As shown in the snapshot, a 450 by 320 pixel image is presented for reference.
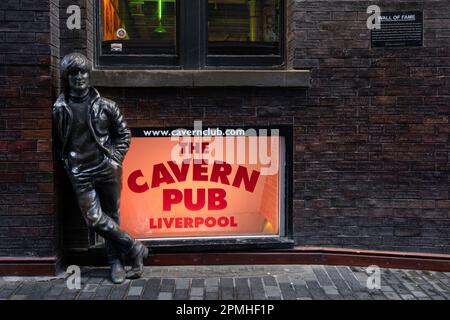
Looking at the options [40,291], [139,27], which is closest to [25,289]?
[40,291]

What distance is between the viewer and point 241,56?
264 inches

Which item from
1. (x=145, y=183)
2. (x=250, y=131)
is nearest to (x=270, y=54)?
(x=250, y=131)

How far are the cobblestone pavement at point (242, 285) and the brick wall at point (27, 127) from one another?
510 mm

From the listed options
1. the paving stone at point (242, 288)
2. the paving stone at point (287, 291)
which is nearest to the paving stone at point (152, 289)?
the paving stone at point (242, 288)

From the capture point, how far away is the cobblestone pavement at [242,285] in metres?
5.55

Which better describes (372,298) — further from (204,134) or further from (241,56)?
(241,56)

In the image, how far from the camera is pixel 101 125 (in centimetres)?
574

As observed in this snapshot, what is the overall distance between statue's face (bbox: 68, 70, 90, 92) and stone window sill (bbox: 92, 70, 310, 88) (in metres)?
0.64

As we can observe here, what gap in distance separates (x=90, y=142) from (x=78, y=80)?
624mm

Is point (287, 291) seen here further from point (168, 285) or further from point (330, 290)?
point (168, 285)

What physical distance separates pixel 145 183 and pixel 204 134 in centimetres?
92

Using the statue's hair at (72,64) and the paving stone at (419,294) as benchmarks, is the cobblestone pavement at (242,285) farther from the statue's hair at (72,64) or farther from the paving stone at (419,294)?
the statue's hair at (72,64)

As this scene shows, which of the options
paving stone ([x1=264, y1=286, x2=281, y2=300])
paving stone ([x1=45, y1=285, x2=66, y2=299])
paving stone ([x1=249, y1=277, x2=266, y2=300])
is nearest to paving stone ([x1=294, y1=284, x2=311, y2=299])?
paving stone ([x1=264, y1=286, x2=281, y2=300])

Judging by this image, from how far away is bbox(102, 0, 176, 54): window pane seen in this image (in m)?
6.64
